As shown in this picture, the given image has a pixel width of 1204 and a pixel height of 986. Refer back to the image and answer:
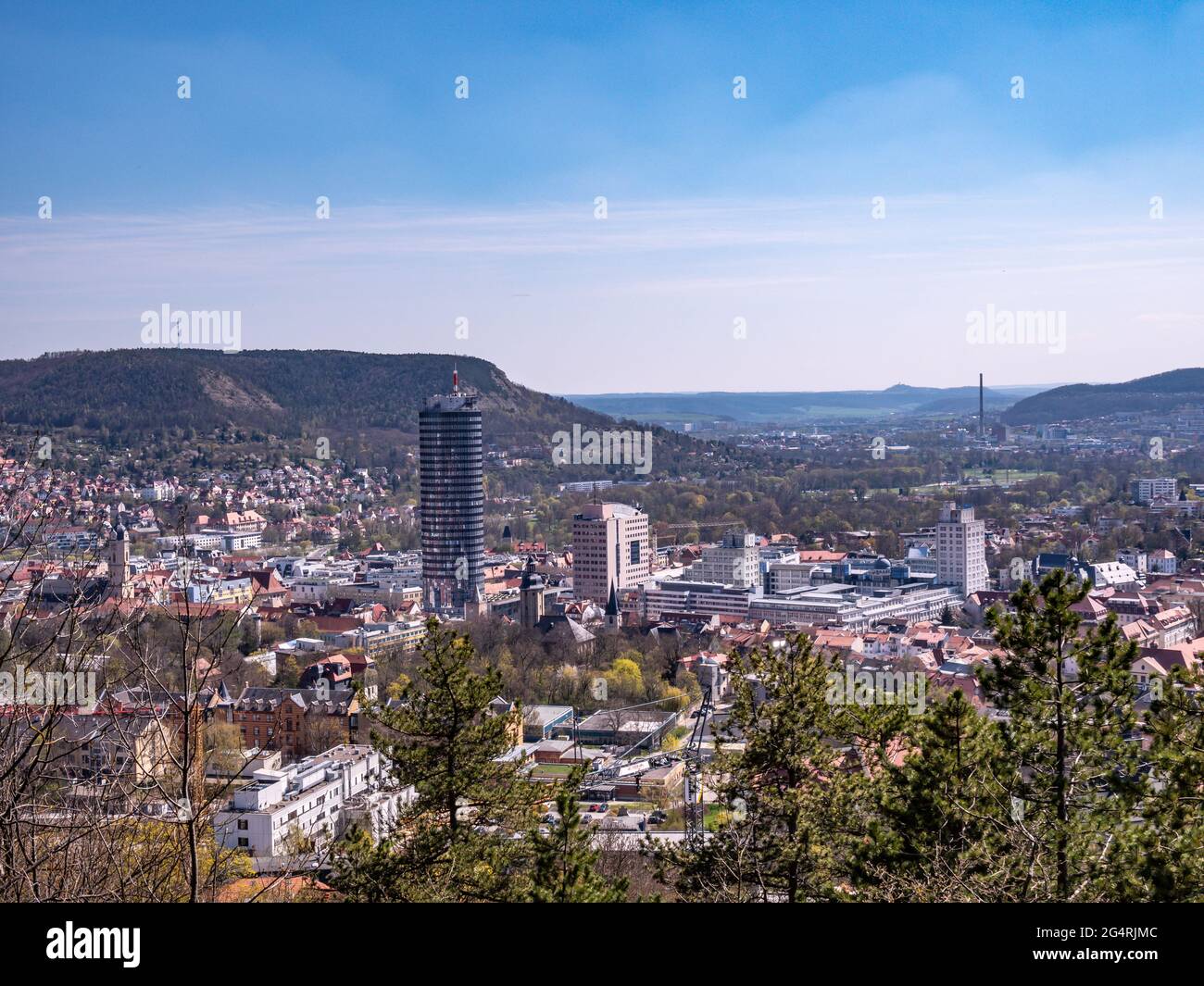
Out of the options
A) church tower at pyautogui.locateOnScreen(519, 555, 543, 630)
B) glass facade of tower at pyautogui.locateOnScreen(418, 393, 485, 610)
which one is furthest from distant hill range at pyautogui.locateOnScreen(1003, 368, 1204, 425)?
church tower at pyautogui.locateOnScreen(519, 555, 543, 630)

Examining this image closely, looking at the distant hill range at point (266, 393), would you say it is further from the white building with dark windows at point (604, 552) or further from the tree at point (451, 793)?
the tree at point (451, 793)

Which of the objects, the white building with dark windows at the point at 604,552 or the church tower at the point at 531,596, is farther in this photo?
the white building with dark windows at the point at 604,552

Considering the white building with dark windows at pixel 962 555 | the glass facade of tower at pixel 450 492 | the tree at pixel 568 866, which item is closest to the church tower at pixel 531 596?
the glass facade of tower at pixel 450 492

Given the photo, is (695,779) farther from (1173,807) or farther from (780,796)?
(1173,807)

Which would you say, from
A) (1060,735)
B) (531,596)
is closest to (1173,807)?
(1060,735)

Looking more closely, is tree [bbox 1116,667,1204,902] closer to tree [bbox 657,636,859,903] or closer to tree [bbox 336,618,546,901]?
tree [bbox 657,636,859,903]
